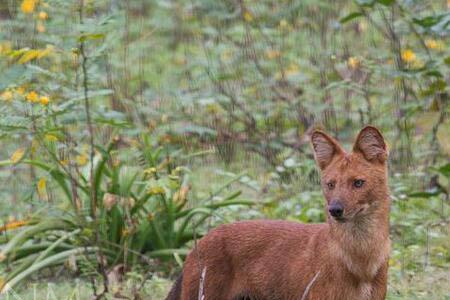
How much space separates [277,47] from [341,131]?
143cm

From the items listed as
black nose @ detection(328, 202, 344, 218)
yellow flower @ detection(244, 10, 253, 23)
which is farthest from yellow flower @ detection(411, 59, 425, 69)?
black nose @ detection(328, 202, 344, 218)

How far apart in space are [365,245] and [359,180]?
286mm

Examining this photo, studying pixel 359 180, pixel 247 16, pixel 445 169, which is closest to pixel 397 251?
pixel 445 169

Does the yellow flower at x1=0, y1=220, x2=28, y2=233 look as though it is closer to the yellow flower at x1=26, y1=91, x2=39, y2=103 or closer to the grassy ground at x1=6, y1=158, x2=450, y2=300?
the grassy ground at x1=6, y1=158, x2=450, y2=300

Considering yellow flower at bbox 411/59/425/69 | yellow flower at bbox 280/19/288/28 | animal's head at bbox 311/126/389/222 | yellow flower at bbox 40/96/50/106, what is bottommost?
animal's head at bbox 311/126/389/222

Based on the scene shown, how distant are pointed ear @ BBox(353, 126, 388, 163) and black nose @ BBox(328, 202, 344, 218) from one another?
309 mm

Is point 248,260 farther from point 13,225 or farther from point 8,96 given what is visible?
point 13,225

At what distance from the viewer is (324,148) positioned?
16.8 ft


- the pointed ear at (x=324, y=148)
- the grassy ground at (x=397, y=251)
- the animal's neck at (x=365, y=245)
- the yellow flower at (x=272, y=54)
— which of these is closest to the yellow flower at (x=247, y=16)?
the yellow flower at (x=272, y=54)

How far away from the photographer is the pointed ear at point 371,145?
4934 millimetres

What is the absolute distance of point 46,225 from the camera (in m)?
6.57

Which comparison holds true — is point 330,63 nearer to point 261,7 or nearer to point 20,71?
point 261,7

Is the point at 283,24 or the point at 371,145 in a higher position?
the point at 283,24

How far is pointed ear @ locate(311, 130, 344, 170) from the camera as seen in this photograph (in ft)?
16.6
